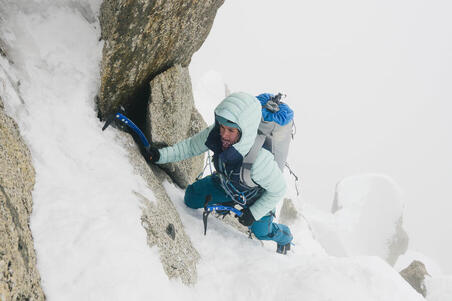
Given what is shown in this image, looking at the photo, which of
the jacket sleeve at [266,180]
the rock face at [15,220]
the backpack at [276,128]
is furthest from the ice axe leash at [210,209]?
the rock face at [15,220]

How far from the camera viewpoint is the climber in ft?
13.5

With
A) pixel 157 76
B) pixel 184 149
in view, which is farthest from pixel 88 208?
pixel 157 76

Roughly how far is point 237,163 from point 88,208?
2237mm

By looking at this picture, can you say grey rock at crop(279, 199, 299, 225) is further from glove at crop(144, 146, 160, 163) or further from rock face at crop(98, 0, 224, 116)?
rock face at crop(98, 0, 224, 116)

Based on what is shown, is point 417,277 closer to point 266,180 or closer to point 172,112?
point 266,180

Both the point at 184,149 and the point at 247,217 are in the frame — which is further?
the point at 247,217

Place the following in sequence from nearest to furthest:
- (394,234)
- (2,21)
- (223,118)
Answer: (2,21), (223,118), (394,234)

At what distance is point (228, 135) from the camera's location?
4.39 meters

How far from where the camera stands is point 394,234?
100ft

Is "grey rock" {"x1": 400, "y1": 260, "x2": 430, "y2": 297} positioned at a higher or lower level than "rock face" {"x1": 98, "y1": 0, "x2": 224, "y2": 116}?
lower

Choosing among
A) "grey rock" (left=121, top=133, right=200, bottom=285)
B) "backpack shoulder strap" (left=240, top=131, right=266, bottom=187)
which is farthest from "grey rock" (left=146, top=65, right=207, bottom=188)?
"backpack shoulder strap" (left=240, top=131, right=266, bottom=187)

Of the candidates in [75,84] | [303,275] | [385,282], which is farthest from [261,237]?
[75,84]

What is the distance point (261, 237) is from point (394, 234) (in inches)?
1207

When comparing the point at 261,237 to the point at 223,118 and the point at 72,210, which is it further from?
the point at 72,210
